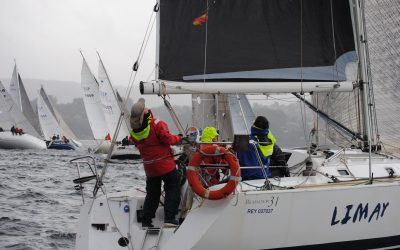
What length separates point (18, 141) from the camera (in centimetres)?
4428

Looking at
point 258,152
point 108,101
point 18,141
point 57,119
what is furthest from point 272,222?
point 57,119

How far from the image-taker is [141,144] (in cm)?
568

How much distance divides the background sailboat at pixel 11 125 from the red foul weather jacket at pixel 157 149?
40.2 metres

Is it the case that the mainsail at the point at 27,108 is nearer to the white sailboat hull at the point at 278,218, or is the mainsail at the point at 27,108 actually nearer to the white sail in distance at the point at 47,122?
the white sail in distance at the point at 47,122

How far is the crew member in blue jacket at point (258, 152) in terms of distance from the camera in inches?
236

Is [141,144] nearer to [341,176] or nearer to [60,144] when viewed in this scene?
[341,176]

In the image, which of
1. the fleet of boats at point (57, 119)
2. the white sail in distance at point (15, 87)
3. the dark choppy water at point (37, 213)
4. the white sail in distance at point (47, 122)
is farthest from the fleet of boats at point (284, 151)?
the white sail in distance at point (15, 87)

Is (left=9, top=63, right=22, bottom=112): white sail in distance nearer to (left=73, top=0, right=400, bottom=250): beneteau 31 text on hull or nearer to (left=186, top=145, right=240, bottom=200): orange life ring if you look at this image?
(left=73, top=0, right=400, bottom=250): beneteau 31 text on hull

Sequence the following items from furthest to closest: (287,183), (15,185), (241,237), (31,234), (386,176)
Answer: (15,185) < (31,234) < (386,176) < (287,183) < (241,237)

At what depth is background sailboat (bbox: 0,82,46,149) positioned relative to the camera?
43875 mm

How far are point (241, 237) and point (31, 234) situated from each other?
13.0 ft

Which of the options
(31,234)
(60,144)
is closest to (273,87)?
(31,234)

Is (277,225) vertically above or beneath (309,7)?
beneath

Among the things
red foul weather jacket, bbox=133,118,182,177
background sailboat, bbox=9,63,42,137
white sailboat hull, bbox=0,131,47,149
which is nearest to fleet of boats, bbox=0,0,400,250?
red foul weather jacket, bbox=133,118,182,177
